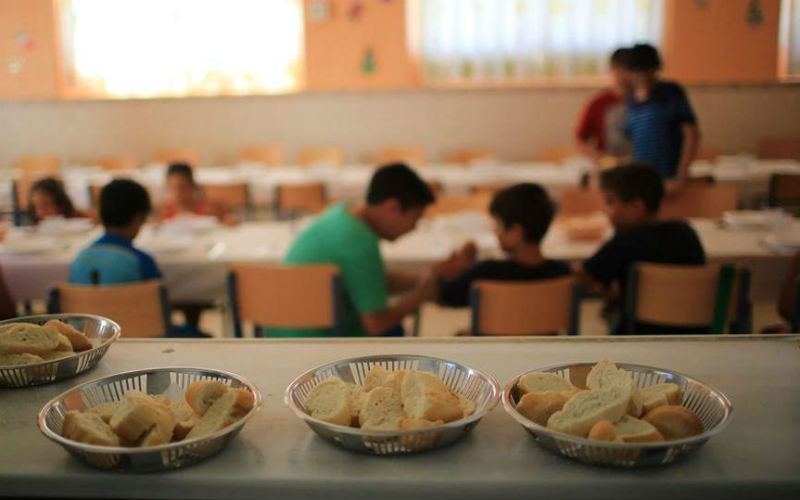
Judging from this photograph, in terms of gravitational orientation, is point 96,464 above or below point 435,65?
below

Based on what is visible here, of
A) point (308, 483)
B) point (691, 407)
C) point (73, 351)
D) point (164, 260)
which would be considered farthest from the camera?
point (164, 260)

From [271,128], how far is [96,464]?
6.82m

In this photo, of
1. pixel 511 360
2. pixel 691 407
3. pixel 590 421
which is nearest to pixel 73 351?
pixel 511 360

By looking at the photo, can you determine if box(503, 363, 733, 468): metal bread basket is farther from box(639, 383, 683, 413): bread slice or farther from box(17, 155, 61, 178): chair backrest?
box(17, 155, 61, 178): chair backrest

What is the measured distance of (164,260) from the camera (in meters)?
3.46

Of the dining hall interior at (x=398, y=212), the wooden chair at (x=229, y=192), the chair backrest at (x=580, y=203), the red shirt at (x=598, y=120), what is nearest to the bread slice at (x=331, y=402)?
the dining hall interior at (x=398, y=212)

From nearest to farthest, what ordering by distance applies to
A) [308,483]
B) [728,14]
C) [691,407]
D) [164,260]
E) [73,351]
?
1. [308,483]
2. [691,407]
3. [73,351]
4. [164,260]
5. [728,14]

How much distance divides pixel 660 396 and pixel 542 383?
6.9 inches

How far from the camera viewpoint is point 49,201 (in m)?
4.41

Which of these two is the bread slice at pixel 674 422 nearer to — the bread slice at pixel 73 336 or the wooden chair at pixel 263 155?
the bread slice at pixel 73 336

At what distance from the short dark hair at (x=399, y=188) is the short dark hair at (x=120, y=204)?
88 cm

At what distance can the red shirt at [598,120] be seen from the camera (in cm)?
604

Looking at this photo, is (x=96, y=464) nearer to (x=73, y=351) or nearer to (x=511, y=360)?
(x=73, y=351)

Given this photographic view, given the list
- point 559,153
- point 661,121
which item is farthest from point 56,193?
point 559,153
